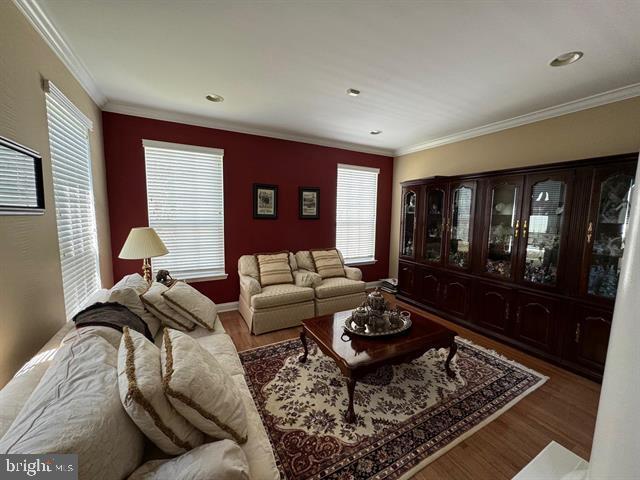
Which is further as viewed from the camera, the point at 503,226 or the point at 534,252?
the point at 503,226

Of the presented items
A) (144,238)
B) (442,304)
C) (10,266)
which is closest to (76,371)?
(10,266)

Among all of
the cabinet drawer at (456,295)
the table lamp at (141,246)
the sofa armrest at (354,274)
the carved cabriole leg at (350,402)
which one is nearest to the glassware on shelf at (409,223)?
the cabinet drawer at (456,295)

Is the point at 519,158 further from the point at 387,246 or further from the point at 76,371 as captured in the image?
the point at 76,371

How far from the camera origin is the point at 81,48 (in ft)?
6.38

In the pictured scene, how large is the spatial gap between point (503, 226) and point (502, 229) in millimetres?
35

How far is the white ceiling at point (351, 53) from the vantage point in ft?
5.12

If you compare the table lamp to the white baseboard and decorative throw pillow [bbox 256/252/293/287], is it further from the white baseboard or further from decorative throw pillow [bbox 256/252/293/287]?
the white baseboard

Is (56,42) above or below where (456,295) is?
above

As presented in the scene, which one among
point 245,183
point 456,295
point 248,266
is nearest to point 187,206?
point 245,183

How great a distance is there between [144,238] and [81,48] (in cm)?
150

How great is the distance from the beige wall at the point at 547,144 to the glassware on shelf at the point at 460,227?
52 centimetres

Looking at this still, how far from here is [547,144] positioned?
2.97 metres

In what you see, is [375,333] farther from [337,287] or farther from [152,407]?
[152,407]
